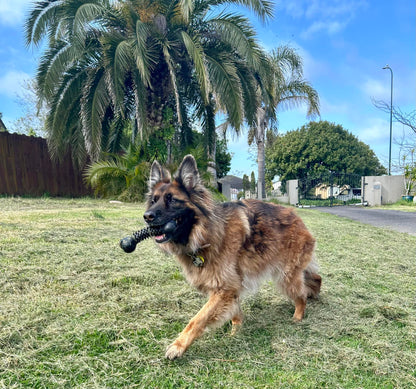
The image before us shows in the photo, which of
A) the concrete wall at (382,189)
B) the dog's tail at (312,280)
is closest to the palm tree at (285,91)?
the concrete wall at (382,189)

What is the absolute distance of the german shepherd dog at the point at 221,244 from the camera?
8.18ft

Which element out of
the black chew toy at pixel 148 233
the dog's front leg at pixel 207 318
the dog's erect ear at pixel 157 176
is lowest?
the dog's front leg at pixel 207 318

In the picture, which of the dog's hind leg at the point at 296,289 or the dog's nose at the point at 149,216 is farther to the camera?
the dog's hind leg at the point at 296,289

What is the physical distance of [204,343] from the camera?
95.7 inches

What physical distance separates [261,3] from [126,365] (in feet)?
42.6

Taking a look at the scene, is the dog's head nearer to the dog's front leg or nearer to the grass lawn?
the dog's front leg

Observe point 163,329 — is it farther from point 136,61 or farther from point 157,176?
point 136,61

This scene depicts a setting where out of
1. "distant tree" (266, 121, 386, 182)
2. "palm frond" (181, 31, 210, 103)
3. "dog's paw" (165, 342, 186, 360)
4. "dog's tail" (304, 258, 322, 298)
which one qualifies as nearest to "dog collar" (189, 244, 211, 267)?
"dog's paw" (165, 342, 186, 360)

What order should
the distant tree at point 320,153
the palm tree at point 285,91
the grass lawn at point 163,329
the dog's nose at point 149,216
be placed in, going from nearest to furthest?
1. the grass lawn at point 163,329
2. the dog's nose at point 149,216
3. the palm tree at point 285,91
4. the distant tree at point 320,153

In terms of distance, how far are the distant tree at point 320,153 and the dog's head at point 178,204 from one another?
28.4 metres

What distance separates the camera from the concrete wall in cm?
2234

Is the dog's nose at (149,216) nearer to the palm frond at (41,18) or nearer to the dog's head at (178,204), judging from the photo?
the dog's head at (178,204)

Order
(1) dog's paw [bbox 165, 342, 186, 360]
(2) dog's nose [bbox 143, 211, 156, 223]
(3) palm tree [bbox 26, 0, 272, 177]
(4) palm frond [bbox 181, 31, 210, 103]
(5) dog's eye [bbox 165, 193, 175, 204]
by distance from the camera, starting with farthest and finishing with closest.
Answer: (3) palm tree [bbox 26, 0, 272, 177] → (4) palm frond [bbox 181, 31, 210, 103] → (5) dog's eye [bbox 165, 193, 175, 204] → (2) dog's nose [bbox 143, 211, 156, 223] → (1) dog's paw [bbox 165, 342, 186, 360]

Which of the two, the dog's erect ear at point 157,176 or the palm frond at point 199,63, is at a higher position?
the palm frond at point 199,63
